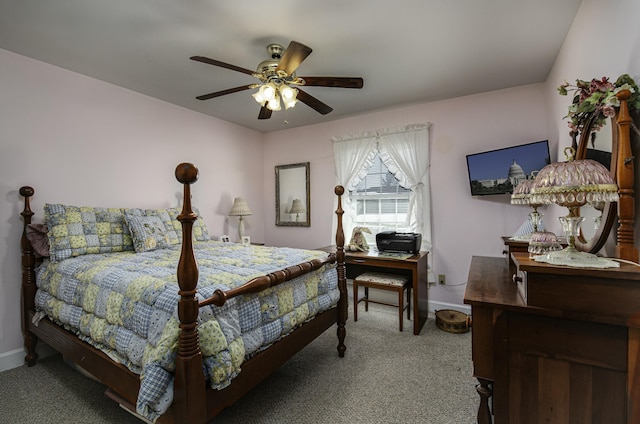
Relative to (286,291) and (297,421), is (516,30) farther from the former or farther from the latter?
(297,421)

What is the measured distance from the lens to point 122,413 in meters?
1.69

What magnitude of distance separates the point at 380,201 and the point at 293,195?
133 centimetres

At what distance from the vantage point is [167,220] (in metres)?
2.81

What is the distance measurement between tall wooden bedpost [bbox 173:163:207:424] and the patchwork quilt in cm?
6

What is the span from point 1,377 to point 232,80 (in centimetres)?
294

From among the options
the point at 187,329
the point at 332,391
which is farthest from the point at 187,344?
the point at 332,391

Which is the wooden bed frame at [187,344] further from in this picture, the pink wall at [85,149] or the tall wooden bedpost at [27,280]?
the pink wall at [85,149]

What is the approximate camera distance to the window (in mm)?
3492

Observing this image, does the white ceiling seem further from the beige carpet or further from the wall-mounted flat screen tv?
the beige carpet

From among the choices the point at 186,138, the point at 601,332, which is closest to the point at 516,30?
the point at 601,332

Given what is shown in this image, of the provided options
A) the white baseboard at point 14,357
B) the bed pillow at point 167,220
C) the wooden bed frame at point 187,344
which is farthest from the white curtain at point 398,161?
the white baseboard at point 14,357

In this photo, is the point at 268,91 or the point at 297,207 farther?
the point at 297,207

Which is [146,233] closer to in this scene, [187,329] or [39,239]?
[39,239]

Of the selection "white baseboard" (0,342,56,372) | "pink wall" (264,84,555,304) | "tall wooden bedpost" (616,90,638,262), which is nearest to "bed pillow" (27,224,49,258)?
"white baseboard" (0,342,56,372)
